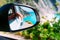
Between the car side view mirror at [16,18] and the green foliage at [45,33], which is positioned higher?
the car side view mirror at [16,18]

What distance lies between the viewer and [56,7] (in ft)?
29.6

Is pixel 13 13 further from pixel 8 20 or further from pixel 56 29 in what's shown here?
pixel 56 29

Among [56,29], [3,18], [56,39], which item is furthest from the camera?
[56,29]

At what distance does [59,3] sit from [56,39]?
13.2ft

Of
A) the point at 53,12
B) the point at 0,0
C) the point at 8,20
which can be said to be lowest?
the point at 53,12

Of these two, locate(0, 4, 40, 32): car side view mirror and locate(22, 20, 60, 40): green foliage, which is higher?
locate(0, 4, 40, 32): car side view mirror

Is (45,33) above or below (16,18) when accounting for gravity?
below

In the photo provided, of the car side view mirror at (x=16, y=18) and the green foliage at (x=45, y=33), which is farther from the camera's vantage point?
the green foliage at (x=45, y=33)

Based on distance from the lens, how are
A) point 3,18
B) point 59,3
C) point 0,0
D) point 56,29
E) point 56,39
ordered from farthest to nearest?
1. point 59,3
2. point 0,0
3. point 56,29
4. point 56,39
5. point 3,18

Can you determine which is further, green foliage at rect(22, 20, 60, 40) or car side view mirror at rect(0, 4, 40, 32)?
green foliage at rect(22, 20, 60, 40)

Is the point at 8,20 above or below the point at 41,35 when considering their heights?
above

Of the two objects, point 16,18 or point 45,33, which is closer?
point 16,18

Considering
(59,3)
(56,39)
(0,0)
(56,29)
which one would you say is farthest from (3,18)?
(59,3)

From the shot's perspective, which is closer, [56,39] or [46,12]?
[56,39]
